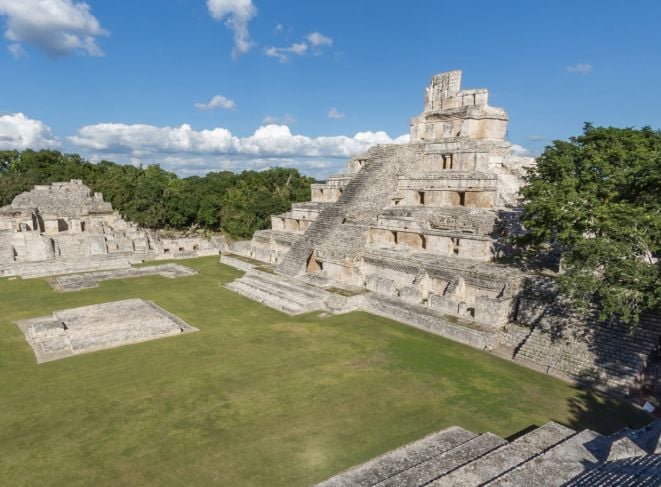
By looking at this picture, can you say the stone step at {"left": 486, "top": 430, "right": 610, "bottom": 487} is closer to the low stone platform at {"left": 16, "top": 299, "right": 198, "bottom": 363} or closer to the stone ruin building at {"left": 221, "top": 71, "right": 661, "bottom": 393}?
the stone ruin building at {"left": 221, "top": 71, "right": 661, "bottom": 393}

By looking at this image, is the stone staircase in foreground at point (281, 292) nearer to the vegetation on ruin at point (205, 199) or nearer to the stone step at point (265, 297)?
the stone step at point (265, 297)

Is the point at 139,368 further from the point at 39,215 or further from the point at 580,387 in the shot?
the point at 39,215

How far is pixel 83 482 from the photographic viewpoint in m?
8.00

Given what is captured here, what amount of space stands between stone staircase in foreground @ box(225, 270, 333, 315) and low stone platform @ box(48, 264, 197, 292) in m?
5.07

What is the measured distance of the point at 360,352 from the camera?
45.9ft

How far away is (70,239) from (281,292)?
18.7 metres

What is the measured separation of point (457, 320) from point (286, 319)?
252 inches

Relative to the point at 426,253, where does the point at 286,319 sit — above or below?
below

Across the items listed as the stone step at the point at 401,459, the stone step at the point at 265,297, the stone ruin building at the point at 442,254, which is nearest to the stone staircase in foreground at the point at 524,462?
the stone step at the point at 401,459

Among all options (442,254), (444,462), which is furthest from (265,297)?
(444,462)

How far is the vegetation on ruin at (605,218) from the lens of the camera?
11.5m

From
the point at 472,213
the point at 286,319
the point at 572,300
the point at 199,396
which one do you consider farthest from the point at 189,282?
the point at 572,300

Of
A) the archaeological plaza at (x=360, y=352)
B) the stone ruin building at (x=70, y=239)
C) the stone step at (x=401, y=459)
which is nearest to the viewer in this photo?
the stone step at (x=401, y=459)

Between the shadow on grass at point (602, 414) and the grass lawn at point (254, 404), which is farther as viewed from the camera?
the shadow on grass at point (602, 414)
